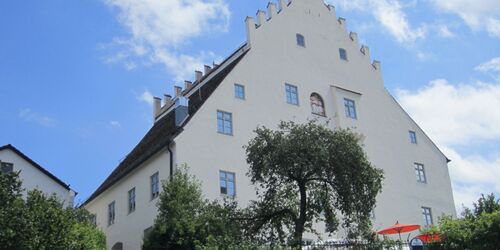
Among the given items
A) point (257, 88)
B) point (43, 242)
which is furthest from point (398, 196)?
point (43, 242)

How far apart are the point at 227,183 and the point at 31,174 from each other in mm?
10859

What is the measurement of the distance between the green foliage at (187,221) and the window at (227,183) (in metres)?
6.30

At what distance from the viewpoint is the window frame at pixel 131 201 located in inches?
1679

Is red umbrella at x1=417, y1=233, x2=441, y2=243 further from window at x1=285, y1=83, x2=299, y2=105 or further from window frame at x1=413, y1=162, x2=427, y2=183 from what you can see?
window frame at x1=413, y1=162, x2=427, y2=183

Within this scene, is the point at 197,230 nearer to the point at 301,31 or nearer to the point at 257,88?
the point at 257,88

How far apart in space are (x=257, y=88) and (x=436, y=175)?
52.2ft

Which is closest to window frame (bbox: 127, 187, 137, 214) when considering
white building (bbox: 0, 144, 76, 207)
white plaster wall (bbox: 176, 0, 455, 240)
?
white building (bbox: 0, 144, 76, 207)

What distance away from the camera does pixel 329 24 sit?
49094 millimetres

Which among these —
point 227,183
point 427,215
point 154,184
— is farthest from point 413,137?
point 154,184

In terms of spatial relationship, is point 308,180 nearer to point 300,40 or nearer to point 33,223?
point 33,223

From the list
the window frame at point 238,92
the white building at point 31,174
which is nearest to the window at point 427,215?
the window frame at point 238,92

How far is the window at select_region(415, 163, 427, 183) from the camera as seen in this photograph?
4909 centimetres

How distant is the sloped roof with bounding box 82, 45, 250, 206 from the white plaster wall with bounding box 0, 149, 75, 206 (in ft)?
17.3

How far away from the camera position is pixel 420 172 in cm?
4944
